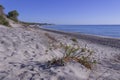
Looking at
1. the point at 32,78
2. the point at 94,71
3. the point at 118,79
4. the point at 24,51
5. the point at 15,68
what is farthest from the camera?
the point at 24,51

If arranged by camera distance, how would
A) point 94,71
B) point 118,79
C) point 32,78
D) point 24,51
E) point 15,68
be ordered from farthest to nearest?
1. point 24,51
2. point 94,71
3. point 118,79
4. point 15,68
5. point 32,78

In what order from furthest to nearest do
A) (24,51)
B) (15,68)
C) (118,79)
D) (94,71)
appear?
(24,51) < (94,71) < (118,79) < (15,68)

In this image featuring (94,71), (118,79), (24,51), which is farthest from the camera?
(24,51)

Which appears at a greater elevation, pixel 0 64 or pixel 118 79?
pixel 0 64

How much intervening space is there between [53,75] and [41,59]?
4.57 ft

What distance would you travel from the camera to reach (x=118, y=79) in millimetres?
5051

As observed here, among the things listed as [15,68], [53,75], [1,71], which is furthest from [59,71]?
[1,71]

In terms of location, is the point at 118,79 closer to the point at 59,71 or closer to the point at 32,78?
the point at 59,71

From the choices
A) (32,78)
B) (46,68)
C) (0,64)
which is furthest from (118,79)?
(0,64)

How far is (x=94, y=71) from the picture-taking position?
5.53 metres

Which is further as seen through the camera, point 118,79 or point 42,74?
point 118,79

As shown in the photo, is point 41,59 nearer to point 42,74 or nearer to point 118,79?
point 42,74

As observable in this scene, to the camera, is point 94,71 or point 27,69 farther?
point 94,71

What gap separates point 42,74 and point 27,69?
1.46ft
